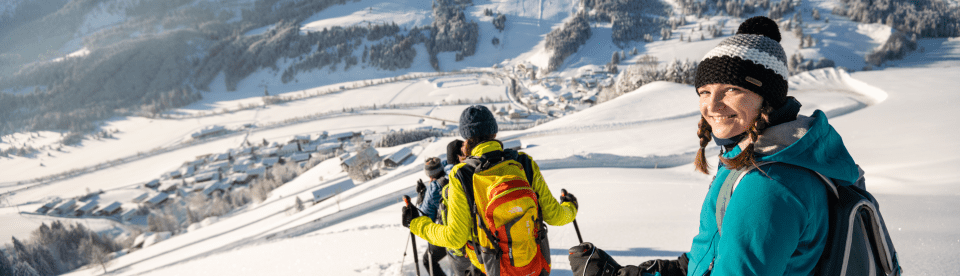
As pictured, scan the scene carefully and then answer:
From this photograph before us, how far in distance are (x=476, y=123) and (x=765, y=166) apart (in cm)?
167

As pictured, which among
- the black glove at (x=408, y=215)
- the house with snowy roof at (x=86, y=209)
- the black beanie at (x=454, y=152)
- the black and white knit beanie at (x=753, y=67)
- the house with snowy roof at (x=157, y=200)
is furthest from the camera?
the house with snowy roof at (x=157, y=200)

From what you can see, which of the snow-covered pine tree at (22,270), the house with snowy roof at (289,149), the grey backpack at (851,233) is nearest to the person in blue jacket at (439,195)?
the grey backpack at (851,233)

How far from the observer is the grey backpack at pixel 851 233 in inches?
41.1

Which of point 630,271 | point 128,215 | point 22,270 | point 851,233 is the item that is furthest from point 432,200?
point 128,215

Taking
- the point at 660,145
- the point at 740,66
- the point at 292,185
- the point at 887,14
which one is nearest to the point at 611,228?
the point at 740,66

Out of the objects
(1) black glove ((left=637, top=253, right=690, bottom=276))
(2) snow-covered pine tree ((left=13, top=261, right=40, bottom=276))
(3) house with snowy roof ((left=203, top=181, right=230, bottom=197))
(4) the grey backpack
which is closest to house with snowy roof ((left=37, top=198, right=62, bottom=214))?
(3) house with snowy roof ((left=203, top=181, right=230, bottom=197))

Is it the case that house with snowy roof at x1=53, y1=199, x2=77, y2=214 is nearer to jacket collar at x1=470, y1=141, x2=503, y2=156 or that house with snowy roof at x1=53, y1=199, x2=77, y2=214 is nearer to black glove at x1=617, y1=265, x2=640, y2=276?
jacket collar at x1=470, y1=141, x2=503, y2=156

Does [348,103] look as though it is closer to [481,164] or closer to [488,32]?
[488,32]

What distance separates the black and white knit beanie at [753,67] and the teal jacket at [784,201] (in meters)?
0.13

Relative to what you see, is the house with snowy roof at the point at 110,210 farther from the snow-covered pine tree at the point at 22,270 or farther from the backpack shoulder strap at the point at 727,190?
the backpack shoulder strap at the point at 727,190

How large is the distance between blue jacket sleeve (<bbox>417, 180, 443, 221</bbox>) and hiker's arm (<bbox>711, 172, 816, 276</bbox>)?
2.00 meters

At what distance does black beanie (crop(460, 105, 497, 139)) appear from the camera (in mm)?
2459

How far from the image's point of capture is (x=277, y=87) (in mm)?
68625

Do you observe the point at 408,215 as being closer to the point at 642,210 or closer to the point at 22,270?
the point at 642,210
